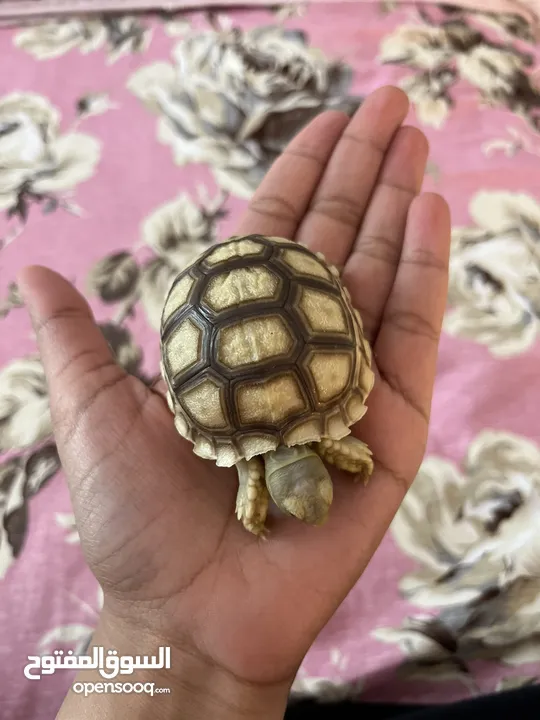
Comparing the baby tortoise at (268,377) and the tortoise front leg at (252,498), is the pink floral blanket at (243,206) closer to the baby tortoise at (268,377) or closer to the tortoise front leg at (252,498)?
the tortoise front leg at (252,498)

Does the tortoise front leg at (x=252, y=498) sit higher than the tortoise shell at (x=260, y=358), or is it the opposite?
the tortoise shell at (x=260, y=358)

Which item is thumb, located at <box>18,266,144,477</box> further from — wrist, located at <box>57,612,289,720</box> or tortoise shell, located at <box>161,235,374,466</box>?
wrist, located at <box>57,612,289,720</box>

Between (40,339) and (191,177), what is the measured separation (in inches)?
37.7

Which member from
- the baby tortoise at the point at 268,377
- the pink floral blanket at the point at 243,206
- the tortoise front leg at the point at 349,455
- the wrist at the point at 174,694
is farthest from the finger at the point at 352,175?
the wrist at the point at 174,694


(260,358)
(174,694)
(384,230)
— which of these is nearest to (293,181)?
(384,230)

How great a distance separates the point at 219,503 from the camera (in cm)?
140

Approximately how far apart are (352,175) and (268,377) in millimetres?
938

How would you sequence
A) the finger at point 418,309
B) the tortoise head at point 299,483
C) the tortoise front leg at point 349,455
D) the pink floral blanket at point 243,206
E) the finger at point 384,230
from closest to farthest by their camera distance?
the tortoise head at point 299,483 < the tortoise front leg at point 349,455 < the pink floral blanket at point 243,206 < the finger at point 418,309 < the finger at point 384,230

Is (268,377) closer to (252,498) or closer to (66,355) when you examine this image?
(252,498)

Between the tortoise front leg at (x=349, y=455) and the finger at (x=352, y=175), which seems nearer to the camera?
the tortoise front leg at (x=349, y=455)

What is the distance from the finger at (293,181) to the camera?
74.1 inches

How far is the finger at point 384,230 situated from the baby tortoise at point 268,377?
0.31 m

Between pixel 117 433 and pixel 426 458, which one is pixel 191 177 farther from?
pixel 426 458

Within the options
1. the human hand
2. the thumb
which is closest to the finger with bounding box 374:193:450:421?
the human hand
